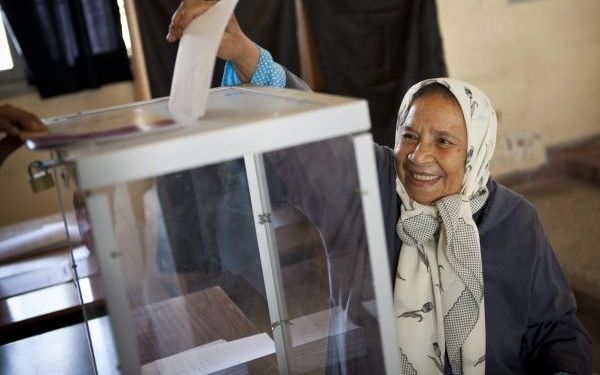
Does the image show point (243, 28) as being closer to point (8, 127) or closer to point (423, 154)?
point (423, 154)

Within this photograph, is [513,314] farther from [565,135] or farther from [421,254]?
[565,135]

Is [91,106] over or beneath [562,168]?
over

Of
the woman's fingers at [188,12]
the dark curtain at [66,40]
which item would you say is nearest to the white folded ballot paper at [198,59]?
the woman's fingers at [188,12]

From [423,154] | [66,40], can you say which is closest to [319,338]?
[423,154]

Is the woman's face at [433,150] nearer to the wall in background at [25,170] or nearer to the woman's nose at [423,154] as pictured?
the woman's nose at [423,154]

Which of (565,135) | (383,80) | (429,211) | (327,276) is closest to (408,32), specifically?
(383,80)

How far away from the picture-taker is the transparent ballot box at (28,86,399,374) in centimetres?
71

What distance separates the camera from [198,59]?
2.93 feet

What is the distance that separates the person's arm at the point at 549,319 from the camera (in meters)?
1.30

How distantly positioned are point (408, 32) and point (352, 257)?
334 cm

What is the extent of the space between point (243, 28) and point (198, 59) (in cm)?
293

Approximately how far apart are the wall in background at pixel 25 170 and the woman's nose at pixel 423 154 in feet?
9.10

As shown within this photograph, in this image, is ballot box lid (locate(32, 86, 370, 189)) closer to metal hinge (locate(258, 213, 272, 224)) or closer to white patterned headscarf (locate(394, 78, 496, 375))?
metal hinge (locate(258, 213, 272, 224))

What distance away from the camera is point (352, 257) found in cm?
96
